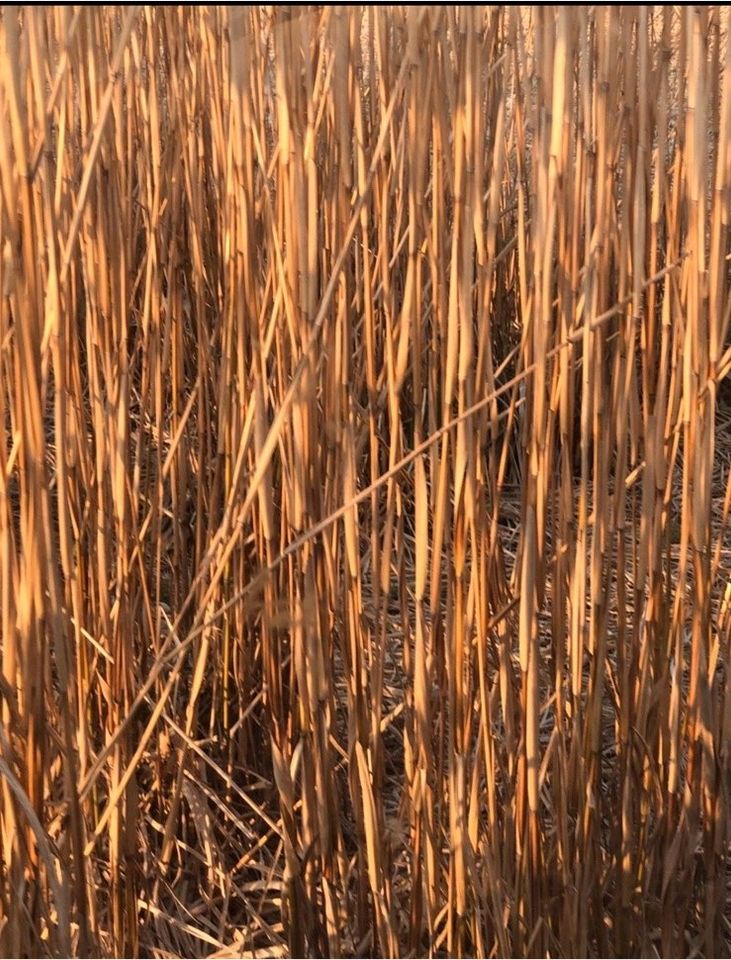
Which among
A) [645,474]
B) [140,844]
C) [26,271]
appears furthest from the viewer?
[140,844]

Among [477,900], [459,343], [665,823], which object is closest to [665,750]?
[665,823]

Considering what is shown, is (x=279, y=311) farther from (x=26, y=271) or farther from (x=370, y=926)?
(x=370, y=926)

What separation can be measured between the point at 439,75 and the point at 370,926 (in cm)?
57

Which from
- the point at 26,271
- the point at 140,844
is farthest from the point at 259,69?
the point at 140,844

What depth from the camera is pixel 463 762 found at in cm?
73

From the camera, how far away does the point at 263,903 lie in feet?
3.19

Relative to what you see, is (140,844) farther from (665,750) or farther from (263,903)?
(665,750)

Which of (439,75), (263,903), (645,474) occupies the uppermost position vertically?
(439,75)

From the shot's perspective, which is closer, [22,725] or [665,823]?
[22,725]

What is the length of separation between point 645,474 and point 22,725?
41 centimetres

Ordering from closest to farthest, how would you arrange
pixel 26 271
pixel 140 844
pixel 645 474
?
1. pixel 26 271
2. pixel 645 474
3. pixel 140 844

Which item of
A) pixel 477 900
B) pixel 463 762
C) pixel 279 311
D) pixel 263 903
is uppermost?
pixel 279 311

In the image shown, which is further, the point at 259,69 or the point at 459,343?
the point at 259,69

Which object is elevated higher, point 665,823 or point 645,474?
point 645,474
